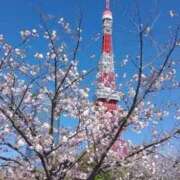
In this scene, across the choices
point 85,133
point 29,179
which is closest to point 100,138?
point 85,133

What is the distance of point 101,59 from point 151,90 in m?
1.93

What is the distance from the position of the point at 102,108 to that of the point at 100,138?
0.96 metres

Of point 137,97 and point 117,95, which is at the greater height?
point 117,95

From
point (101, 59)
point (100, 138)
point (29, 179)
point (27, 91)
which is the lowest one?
point (29, 179)

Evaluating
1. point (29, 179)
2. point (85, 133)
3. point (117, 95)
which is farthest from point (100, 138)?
point (29, 179)

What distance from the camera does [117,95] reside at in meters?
8.96

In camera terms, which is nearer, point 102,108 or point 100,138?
point 100,138

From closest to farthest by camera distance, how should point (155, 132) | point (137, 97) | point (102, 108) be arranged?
point (137, 97) < point (155, 132) < point (102, 108)

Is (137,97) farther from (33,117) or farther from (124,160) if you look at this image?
(33,117)

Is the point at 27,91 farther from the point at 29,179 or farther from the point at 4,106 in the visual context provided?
the point at 29,179

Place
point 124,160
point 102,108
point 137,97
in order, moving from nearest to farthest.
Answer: point 137,97 → point 124,160 → point 102,108

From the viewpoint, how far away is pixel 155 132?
29.3ft

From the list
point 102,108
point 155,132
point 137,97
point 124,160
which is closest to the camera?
point 137,97

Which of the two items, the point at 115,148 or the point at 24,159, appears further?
the point at 115,148
